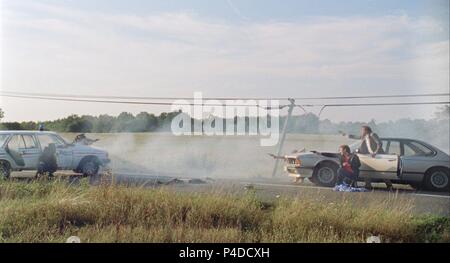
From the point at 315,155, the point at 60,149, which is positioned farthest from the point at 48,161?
the point at 315,155

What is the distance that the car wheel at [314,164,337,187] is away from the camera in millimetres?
5820

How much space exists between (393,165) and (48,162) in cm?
453

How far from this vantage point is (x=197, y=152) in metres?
5.06

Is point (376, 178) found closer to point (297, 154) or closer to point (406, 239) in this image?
point (297, 154)

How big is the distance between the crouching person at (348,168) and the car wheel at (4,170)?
4064mm

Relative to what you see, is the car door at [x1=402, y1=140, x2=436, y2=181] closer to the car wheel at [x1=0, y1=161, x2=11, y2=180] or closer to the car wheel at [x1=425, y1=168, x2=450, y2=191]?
the car wheel at [x1=425, y1=168, x2=450, y2=191]

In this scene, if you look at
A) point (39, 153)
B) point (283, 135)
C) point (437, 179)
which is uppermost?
point (283, 135)

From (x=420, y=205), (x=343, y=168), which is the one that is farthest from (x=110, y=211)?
(x=420, y=205)

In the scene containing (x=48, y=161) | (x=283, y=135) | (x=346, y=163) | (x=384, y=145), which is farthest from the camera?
(x=48, y=161)

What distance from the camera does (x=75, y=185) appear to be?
202 inches

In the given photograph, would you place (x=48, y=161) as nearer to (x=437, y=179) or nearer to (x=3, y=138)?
(x=3, y=138)

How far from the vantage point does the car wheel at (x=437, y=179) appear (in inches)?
249

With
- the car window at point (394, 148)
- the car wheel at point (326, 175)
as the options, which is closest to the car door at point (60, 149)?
the car wheel at point (326, 175)
